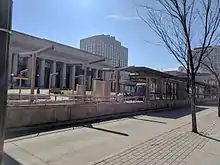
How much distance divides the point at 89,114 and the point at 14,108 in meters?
5.30

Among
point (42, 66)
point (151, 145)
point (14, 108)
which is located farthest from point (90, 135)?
point (42, 66)

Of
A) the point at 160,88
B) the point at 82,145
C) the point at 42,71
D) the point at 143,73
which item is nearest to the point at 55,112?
the point at 82,145

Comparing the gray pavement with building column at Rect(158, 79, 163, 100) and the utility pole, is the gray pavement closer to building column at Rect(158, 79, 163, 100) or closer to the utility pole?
the utility pole

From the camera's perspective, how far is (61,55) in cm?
7050

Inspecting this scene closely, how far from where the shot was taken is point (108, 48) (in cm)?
6469

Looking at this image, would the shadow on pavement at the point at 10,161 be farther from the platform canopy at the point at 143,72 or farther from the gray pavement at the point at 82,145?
the platform canopy at the point at 143,72

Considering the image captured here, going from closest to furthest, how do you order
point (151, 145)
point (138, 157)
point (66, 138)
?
point (138, 157) → point (151, 145) → point (66, 138)

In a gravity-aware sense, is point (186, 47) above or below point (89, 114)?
above

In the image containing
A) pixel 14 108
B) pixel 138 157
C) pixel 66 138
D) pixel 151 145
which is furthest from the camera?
pixel 14 108

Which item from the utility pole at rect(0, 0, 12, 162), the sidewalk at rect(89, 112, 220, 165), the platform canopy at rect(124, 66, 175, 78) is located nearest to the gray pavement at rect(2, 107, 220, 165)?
the sidewalk at rect(89, 112, 220, 165)

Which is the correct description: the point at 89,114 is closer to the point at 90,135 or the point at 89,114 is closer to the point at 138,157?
the point at 90,135

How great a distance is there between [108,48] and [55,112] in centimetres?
5349

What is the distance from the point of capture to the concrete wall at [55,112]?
33.2 feet

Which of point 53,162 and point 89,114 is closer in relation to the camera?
point 53,162
